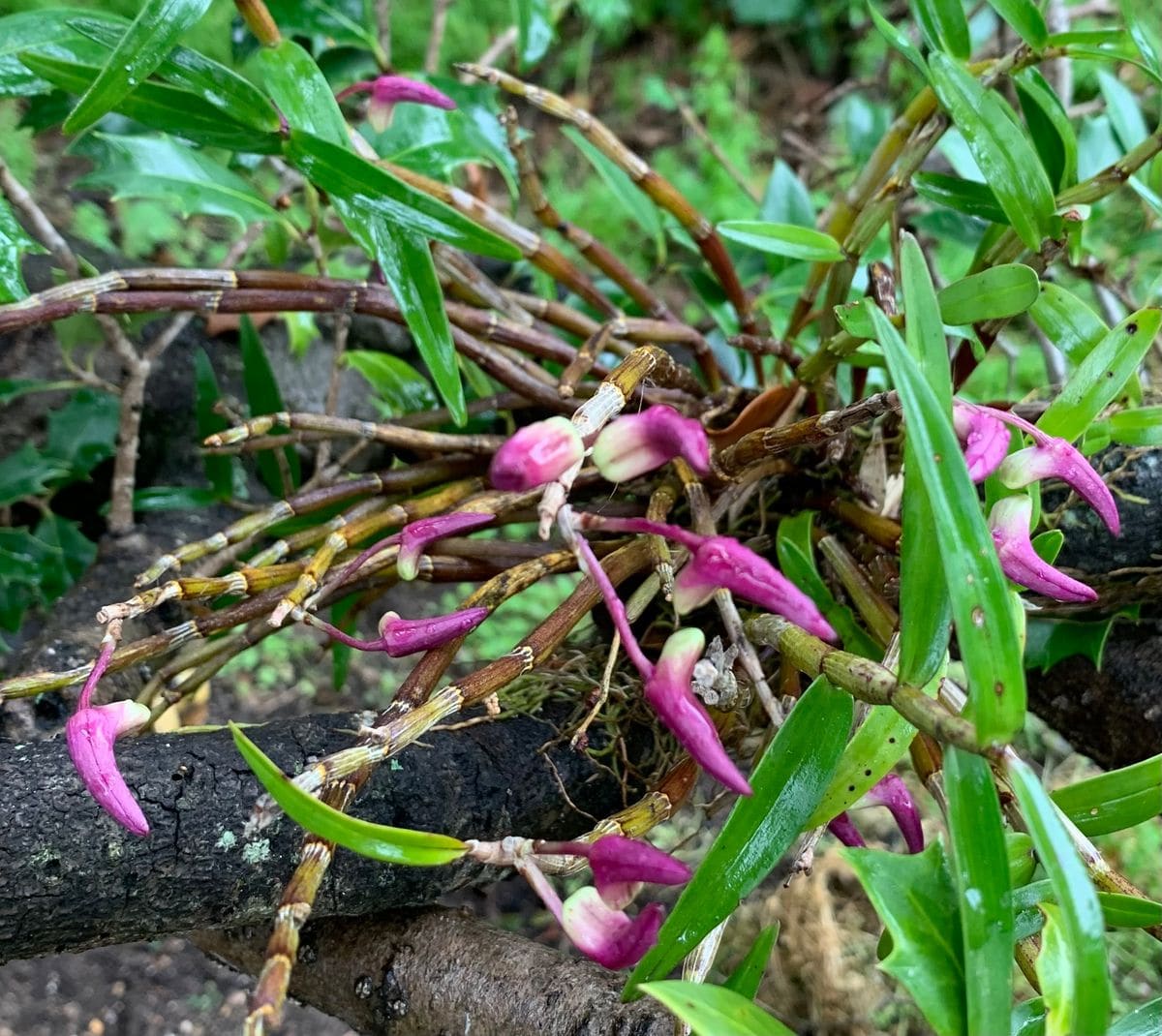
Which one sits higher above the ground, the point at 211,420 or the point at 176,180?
the point at 176,180

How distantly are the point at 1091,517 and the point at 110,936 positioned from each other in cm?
71

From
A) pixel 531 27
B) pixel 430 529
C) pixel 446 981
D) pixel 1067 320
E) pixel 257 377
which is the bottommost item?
pixel 446 981

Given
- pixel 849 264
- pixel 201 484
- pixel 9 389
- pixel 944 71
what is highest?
pixel 944 71

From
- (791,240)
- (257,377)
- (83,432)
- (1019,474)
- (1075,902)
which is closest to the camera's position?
(1075,902)

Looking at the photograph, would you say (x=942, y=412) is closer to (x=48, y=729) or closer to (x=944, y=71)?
(x=944, y=71)

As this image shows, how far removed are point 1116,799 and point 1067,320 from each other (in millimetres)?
321

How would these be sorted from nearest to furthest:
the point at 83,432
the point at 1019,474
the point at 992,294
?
the point at 1019,474 < the point at 992,294 < the point at 83,432

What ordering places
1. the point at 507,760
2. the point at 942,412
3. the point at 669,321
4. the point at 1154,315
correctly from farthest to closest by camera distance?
the point at 669,321 → the point at 507,760 → the point at 1154,315 → the point at 942,412

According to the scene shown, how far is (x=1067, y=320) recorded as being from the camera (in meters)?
0.59

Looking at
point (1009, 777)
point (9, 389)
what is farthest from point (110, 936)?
point (9, 389)

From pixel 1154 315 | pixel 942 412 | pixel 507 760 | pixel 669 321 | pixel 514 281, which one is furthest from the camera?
pixel 514 281

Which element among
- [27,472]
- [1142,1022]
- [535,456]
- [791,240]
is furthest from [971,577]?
[27,472]

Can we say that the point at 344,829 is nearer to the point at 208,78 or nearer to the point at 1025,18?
the point at 208,78

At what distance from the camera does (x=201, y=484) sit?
1005 mm
